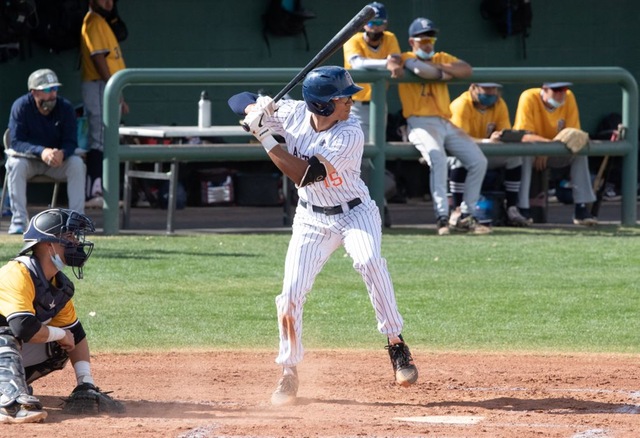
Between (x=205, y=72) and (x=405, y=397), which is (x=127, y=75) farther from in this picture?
(x=405, y=397)

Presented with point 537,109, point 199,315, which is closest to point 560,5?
point 537,109

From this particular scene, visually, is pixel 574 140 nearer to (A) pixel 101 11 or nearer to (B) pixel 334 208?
(A) pixel 101 11

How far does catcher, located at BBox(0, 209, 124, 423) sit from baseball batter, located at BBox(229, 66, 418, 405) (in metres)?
0.85

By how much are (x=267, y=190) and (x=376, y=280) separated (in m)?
7.16

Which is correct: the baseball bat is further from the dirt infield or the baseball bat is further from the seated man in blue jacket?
the seated man in blue jacket

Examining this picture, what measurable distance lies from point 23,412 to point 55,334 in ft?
1.19

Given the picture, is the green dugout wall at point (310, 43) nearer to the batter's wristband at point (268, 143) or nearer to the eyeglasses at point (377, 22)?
the eyeglasses at point (377, 22)

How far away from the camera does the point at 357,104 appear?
11375 millimetres

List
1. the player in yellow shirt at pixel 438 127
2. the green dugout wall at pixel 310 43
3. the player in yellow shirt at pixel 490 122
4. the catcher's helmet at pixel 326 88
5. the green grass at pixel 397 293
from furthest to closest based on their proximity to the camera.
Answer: the green dugout wall at pixel 310 43
the player in yellow shirt at pixel 490 122
the player in yellow shirt at pixel 438 127
the green grass at pixel 397 293
the catcher's helmet at pixel 326 88

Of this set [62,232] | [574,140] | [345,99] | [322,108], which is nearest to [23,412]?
[62,232]

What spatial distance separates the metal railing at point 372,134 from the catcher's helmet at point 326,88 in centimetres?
505

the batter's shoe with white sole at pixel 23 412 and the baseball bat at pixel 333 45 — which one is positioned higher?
the baseball bat at pixel 333 45

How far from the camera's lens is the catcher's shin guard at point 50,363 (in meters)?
5.46

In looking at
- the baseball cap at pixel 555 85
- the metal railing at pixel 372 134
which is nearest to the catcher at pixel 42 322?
the metal railing at pixel 372 134
